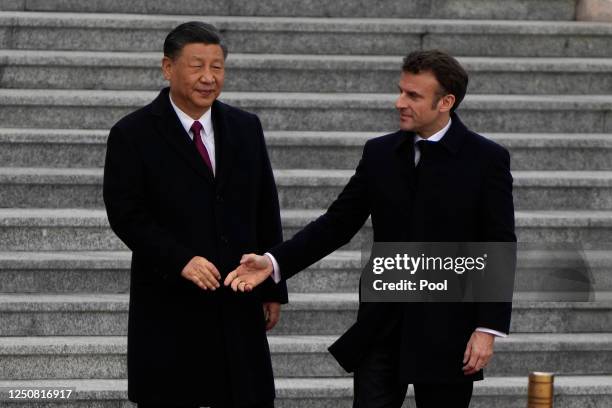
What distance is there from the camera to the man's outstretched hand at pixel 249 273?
502cm

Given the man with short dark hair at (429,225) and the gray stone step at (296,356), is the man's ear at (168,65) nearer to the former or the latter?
the man with short dark hair at (429,225)

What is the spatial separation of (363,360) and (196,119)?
1026 millimetres

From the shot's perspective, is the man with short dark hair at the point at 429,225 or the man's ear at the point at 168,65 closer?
the man with short dark hair at the point at 429,225

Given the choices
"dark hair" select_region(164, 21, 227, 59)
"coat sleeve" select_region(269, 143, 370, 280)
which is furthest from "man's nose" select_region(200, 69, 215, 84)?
"coat sleeve" select_region(269, 143, 370, 280)

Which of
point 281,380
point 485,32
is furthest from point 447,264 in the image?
point 485,32

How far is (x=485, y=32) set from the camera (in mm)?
9531

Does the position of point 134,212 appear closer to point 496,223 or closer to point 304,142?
point 496,223

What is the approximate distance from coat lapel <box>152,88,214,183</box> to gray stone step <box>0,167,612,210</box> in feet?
9.35

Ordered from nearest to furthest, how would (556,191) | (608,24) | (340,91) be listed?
(556,191) → (340,91) → (608,24)

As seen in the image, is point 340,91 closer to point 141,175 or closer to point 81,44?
point 81,44

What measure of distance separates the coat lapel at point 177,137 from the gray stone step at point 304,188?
285 centimetres

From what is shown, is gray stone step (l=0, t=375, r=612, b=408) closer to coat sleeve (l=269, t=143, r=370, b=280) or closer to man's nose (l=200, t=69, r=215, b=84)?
coat sleeve (l=269, t=143, r=370, b=280)

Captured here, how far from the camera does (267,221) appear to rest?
530 centimetres

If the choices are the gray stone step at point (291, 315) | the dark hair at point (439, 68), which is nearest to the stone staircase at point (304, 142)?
the gray stone step at point (291, 315)
